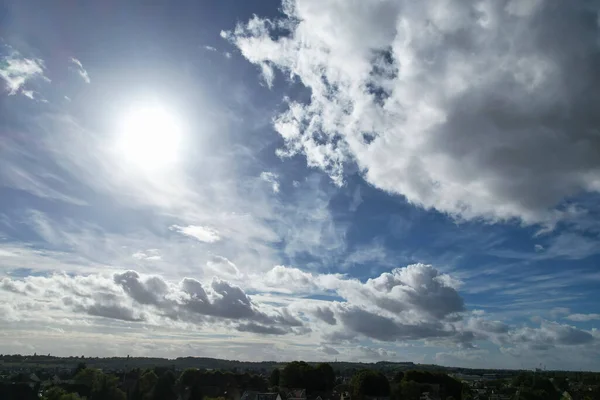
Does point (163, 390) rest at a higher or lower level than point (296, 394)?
higher

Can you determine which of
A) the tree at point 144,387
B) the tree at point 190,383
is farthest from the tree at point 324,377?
the tree at point 144,387

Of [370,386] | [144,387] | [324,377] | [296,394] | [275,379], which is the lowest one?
[296,394]

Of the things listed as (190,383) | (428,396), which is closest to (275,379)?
(190,383)

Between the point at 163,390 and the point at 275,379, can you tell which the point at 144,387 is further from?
the point at 275,379

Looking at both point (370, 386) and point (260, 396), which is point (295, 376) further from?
point (260, 396)

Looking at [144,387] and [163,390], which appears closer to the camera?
[163,390]

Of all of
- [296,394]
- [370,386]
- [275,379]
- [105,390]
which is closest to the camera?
[105,390]

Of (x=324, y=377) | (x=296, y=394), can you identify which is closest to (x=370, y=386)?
(x=296, y=394)

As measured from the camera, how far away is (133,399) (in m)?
82.4

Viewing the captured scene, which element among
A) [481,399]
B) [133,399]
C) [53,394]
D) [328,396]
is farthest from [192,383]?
[481,399]

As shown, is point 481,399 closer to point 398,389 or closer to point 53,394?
point 398,389

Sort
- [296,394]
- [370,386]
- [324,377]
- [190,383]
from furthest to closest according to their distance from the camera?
[324,377] < [190,383] < [370,386] < [296,394]

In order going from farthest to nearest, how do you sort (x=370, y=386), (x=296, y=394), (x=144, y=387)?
(x=370, y=386)
(x=296, y=394)
(x=144, y=387)

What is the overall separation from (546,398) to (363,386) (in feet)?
135
